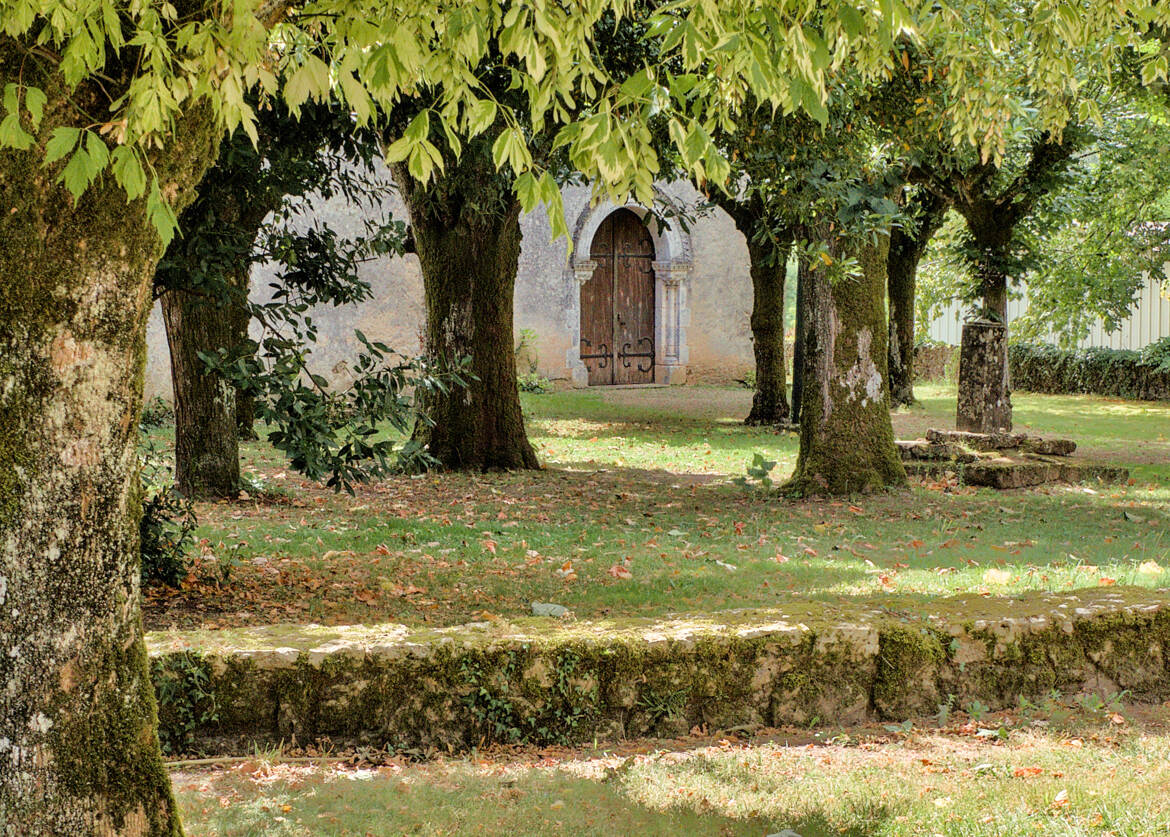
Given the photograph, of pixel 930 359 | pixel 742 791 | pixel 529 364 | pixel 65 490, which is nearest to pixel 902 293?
pixel 529 364

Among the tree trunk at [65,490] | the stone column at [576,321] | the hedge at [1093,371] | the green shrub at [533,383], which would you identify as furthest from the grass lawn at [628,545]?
the hedge at [1093,371]

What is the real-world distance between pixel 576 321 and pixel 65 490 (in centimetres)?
2026

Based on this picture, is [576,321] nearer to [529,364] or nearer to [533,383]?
[529,364]

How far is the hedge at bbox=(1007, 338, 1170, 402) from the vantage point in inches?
871

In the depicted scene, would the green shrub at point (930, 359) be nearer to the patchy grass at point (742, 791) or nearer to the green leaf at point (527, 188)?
the patchy grass at point (742, 791)

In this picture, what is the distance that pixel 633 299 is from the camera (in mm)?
24297

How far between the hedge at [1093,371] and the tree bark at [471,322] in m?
15.0

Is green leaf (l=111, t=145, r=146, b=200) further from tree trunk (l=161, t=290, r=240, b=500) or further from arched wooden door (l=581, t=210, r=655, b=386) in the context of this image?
arched wooden door (l=581, t=210, r=655, b=386)

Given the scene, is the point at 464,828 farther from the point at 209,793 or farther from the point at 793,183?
the point at 793,183

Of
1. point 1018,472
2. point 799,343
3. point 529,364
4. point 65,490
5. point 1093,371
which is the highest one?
point 799,343

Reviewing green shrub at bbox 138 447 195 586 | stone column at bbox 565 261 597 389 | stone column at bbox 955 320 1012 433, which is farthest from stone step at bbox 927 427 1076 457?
stone column at bbox 565 261 597 389

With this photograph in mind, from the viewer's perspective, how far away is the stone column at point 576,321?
22719 millimetres

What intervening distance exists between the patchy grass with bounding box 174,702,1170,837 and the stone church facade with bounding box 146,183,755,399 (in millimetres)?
18482

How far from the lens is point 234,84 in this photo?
9.30 ft
